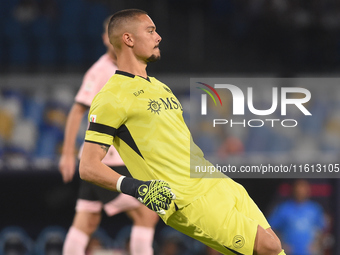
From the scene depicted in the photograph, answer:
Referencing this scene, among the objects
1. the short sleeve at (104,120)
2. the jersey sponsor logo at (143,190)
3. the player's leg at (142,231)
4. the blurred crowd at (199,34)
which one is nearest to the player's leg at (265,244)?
the jersey sponsor logo at (143,190)

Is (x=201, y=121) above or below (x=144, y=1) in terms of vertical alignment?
below

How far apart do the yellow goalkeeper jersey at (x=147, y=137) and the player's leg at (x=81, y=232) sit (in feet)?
5.04

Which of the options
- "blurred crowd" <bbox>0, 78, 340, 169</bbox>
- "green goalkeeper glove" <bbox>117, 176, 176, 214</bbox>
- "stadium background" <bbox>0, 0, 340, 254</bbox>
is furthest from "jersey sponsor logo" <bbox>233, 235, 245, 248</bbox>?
"stadium background" <bbox>0, 0, 340, 254</bbox>

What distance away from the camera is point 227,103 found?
845 centimetres

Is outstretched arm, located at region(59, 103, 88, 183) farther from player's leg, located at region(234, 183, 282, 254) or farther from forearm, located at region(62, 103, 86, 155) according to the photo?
player's leg, located at region(234, 183, 282, 254)

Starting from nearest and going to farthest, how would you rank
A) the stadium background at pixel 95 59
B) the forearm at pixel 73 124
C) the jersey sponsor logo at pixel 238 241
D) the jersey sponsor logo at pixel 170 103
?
the jersey sponsor logo at pixel 238 241 → the jersey sponsor logo at pixel 170 103 → the forearm at pixel 73 124 → the stadium background at pixel 95 59

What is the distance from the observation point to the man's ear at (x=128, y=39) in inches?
142

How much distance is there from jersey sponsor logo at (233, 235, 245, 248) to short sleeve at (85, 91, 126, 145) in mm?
887

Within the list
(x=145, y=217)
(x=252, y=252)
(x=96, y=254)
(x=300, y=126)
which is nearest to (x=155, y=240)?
(x=96, y=254)

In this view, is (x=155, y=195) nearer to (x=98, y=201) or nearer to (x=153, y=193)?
(x=153, y=193)

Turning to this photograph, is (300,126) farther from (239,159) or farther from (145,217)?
(145,217)

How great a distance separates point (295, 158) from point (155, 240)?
2220mm

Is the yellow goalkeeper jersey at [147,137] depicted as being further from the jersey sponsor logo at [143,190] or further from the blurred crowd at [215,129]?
the blurred crowd at [215,129]

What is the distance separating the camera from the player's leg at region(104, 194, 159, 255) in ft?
16.1
